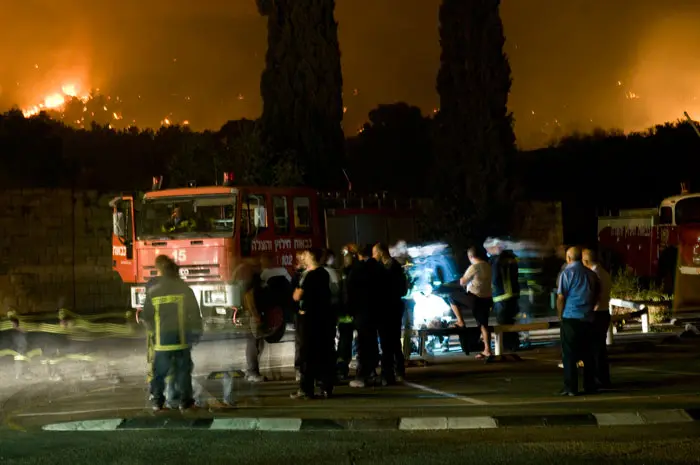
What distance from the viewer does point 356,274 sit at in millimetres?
11320

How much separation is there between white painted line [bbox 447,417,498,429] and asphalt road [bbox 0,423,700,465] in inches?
9.6

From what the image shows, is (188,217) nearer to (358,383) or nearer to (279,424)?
(358,383)

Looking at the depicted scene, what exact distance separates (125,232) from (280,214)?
107 inches

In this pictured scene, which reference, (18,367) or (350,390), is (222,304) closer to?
(18,367)

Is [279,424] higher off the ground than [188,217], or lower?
lower

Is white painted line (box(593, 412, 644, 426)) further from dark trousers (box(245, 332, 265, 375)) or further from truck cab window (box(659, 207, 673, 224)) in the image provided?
truck cab window (box(659, 207, 673, 224))

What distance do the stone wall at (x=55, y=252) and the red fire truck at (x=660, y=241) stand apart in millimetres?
12891

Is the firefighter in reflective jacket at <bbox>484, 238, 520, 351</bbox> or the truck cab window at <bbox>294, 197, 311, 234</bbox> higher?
the truck cab window at <bbox>294, 197, 311, 234</bbox>

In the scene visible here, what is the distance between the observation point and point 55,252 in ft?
78.8

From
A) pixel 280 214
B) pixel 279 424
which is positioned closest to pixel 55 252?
pixel 280 214

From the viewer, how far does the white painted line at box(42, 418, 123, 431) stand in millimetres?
9227

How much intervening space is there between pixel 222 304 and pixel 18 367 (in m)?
4.06

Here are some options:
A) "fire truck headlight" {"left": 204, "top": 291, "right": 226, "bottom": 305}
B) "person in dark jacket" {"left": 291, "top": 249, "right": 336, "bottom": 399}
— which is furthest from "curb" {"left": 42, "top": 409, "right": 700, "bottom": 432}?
"fire truck headlight" {"left": 204, "top": 291, "right": 226, "bottom": 305}

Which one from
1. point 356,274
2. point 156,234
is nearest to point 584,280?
point 356,274
